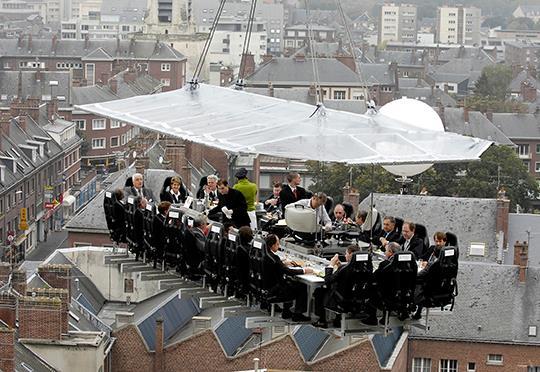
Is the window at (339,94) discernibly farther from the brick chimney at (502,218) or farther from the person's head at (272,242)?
the person's head at (272,242)

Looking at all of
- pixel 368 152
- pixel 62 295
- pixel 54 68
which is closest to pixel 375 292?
pixel 368 152

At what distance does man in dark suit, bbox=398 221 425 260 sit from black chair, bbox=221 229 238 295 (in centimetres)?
325

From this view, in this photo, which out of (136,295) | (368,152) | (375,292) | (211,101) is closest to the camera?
(375,292)

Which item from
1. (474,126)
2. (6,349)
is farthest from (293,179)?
(474,126)

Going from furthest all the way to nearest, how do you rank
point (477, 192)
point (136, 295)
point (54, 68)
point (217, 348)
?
point (54, 68)
point (477, 192)
point (136, 295)
point (217, 348)

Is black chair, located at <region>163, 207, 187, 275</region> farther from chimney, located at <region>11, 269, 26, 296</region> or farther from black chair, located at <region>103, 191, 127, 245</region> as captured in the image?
chimney, located at <region>11, 269, 26, 296</region>

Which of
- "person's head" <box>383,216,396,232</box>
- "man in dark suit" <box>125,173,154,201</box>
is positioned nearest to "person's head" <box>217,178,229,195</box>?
"man in dark suit" <box>125,173,154,201</box>

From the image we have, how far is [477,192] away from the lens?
9931 centimetres

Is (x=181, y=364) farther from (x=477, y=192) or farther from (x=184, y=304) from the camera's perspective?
(x=477, y=192)

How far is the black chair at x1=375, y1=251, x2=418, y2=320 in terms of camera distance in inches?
1416

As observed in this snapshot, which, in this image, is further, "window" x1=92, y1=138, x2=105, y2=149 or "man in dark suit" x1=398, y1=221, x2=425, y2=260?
"window" x1=92, y1=138, x2=105, y2=149

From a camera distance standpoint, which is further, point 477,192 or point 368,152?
point 477,192

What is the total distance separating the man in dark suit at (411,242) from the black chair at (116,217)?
30.9ft

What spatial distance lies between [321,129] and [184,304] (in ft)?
65.5
